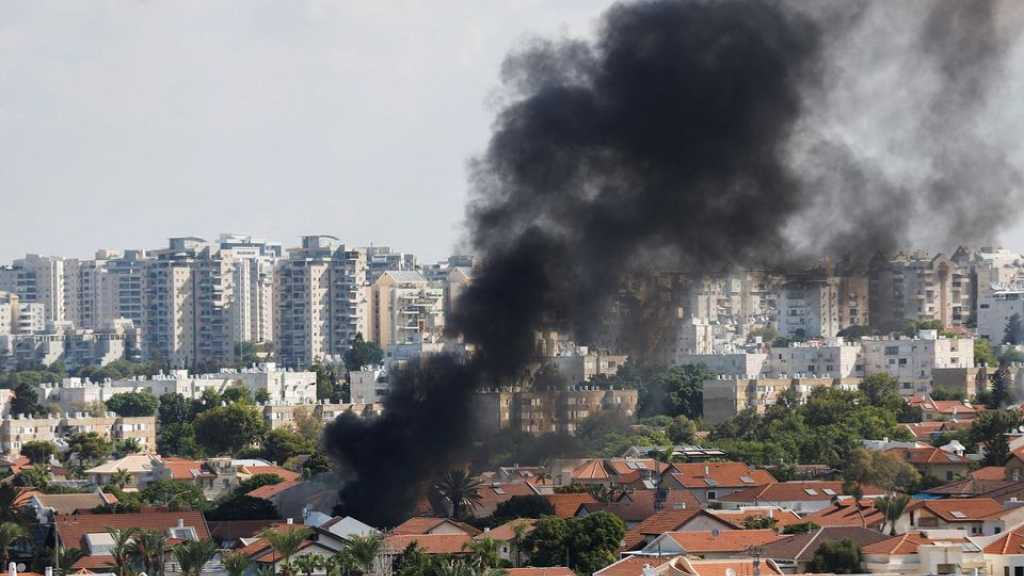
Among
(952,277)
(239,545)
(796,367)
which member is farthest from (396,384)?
(952,277)

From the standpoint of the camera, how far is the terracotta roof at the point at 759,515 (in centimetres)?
6122

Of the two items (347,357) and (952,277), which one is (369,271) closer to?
(347,357)

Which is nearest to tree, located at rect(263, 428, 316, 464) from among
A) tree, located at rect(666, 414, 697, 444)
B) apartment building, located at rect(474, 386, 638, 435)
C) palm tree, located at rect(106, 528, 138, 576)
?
apartment building, located at rect(474, 386, 638, 435)

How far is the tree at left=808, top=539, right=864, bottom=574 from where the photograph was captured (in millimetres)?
50250

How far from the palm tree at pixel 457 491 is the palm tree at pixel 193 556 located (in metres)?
13.4

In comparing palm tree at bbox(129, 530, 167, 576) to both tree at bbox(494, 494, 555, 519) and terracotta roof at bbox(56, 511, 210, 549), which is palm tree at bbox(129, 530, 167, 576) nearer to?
terracotta roof at bbox(56, 511, 210, 549)

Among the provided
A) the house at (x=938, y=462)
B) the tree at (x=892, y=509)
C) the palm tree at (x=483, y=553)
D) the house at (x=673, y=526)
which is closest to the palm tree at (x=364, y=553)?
the palm tree at (x=483, y=553)

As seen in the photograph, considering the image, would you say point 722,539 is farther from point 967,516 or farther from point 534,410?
point 534,410

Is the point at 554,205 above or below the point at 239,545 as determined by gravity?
above

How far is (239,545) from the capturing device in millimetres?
62062

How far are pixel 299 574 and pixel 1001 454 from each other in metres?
28.8

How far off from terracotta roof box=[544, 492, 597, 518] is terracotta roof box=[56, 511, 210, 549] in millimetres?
8219

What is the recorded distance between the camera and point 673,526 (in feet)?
195

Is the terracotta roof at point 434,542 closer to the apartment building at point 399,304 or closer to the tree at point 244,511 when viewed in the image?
the tree at point 244,511
